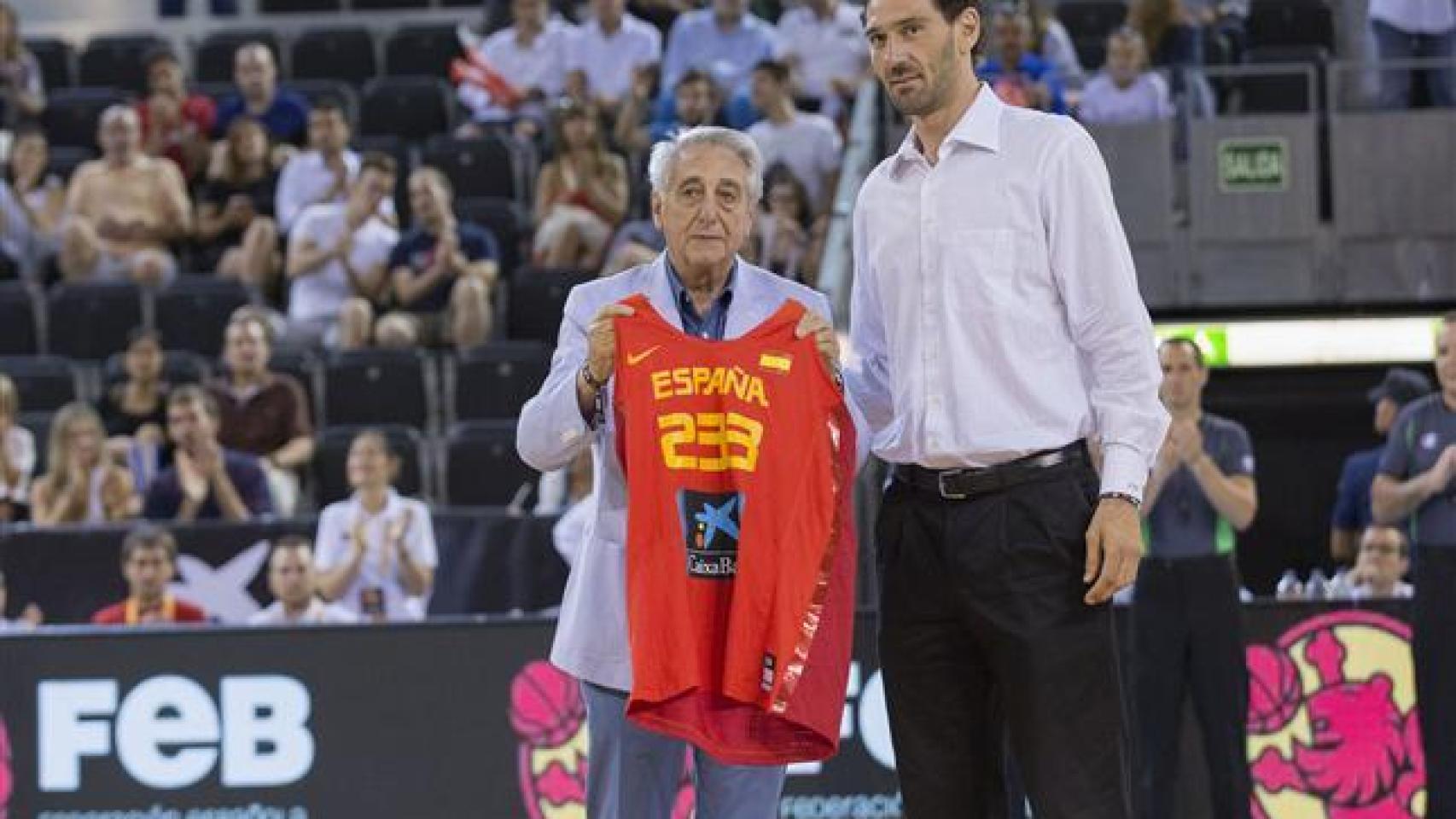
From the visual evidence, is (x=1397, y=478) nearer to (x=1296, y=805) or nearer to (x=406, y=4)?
(x=1296, y=805)

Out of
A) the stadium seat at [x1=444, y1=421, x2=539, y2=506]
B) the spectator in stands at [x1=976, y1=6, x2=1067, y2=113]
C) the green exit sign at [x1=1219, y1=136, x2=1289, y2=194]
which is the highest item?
the spectator in stands at [x1=976, y1=6, x2=1067, y2=113]

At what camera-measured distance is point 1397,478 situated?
29.9 ft

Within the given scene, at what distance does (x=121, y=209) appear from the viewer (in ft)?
48.9

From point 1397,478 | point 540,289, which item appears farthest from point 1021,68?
point 1397,478

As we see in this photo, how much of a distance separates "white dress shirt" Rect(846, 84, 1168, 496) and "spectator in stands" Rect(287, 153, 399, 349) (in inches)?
368

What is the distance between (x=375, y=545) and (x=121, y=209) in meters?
4.50

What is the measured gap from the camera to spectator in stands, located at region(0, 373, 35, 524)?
1209 cm

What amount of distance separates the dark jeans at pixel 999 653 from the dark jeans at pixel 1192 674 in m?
4.01

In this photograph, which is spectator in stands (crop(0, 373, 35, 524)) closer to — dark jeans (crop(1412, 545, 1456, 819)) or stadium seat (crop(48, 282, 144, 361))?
stadium seat (crop(48, 282, 144, 361))

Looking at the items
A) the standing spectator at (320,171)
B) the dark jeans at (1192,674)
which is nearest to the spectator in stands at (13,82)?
the standing spectator at (320,171)

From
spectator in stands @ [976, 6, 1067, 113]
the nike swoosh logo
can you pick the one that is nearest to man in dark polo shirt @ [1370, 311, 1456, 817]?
the nike swoosh logo

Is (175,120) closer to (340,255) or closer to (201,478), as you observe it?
(340,255)

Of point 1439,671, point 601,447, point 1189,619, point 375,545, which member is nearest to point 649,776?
A: point 601,447

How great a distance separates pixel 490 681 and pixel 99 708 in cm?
130
